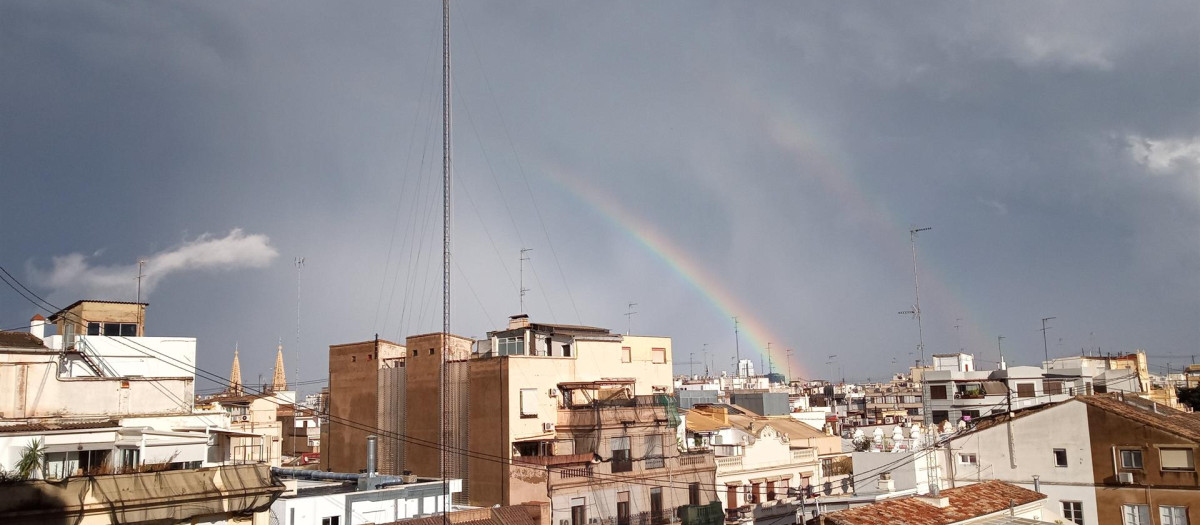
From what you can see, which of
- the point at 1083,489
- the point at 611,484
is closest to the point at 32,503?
the point at 611,484

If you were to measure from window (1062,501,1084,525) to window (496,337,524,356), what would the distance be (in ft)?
88.6

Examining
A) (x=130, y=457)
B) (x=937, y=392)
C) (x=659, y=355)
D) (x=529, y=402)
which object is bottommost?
(x=130, y=457)

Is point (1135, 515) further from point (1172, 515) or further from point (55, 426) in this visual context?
point (55, 426)

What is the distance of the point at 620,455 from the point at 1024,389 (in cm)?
3666

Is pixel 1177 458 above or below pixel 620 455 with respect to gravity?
below

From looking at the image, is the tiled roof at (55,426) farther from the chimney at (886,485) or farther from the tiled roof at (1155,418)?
the tiled roof at (1155,418)

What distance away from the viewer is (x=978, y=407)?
63562 millimetres

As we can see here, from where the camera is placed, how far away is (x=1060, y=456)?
37875 millimetres

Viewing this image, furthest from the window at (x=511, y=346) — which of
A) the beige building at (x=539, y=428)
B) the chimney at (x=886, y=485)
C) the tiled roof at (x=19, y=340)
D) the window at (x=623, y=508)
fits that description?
the tiled roof at (x=19, y=340)

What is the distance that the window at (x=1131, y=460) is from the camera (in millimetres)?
35719

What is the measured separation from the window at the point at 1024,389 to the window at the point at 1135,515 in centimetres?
2798

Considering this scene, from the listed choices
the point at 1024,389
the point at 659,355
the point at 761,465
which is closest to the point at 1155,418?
the point at 761,465

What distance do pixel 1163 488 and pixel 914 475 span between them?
9.42 metres

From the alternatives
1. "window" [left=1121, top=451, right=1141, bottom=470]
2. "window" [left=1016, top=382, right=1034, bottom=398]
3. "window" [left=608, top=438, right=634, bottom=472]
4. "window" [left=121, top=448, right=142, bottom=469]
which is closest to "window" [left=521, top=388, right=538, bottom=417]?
"window" [left=608, top=438, right=634, bottom=472]
